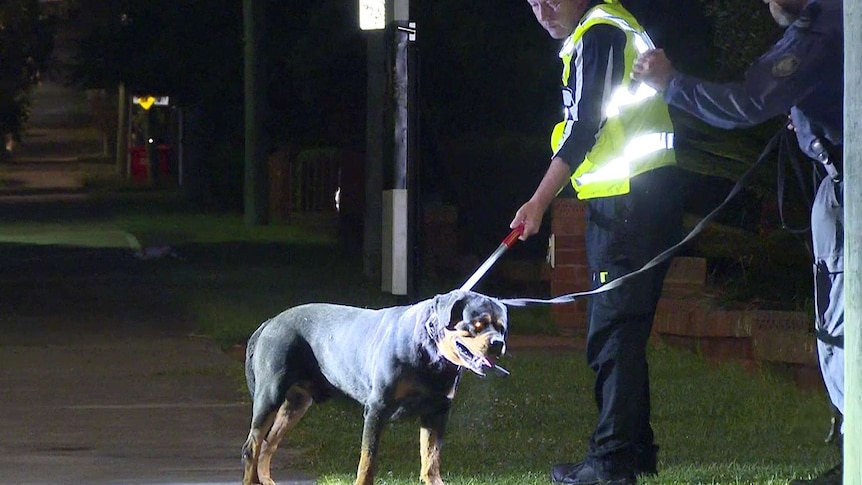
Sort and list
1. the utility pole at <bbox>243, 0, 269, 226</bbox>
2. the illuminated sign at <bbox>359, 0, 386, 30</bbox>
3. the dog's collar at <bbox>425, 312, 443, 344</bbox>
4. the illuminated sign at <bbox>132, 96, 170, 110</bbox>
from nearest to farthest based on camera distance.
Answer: the dog's collar at <bbox>425, 312, 443, 344</bbox> → the illuminated sign at <bbox>359, 0, 386, 30</bbox> → the utility pole at <bbox>243, 0, 269, 226</bbox> → the illuminated sign at <bbox>132, 96, 170, 110</bbox>

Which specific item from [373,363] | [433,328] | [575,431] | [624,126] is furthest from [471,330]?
[575,431]

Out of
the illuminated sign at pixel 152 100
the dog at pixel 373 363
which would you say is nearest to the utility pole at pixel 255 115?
the illuminated sign at pixel 152 100

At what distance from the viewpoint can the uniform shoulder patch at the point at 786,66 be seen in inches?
182

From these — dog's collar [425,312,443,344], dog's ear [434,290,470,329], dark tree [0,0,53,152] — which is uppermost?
dark tree [0,0,53,152]

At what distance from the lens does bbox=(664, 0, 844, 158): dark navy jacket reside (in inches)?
181

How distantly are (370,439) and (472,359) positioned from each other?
2.06 feet

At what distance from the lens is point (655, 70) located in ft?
15.8

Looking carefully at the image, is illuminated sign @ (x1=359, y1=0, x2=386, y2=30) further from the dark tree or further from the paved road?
the dark tree

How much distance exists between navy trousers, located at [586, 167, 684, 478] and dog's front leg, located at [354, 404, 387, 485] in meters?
0.92

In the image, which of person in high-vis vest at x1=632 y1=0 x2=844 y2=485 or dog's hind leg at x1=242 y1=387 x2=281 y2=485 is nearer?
person in high-vis vest at x1=632 y1=0 x2=844 y2=485

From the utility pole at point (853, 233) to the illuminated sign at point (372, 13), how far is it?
7406 mm

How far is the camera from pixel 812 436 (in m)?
6.93

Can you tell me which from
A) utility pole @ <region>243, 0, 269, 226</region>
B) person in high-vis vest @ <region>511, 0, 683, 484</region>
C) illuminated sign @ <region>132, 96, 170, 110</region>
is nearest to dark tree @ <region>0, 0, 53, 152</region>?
illuminated sign @ <region>132, 96, 170, 110</region>

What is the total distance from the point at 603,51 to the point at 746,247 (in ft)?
15.1
